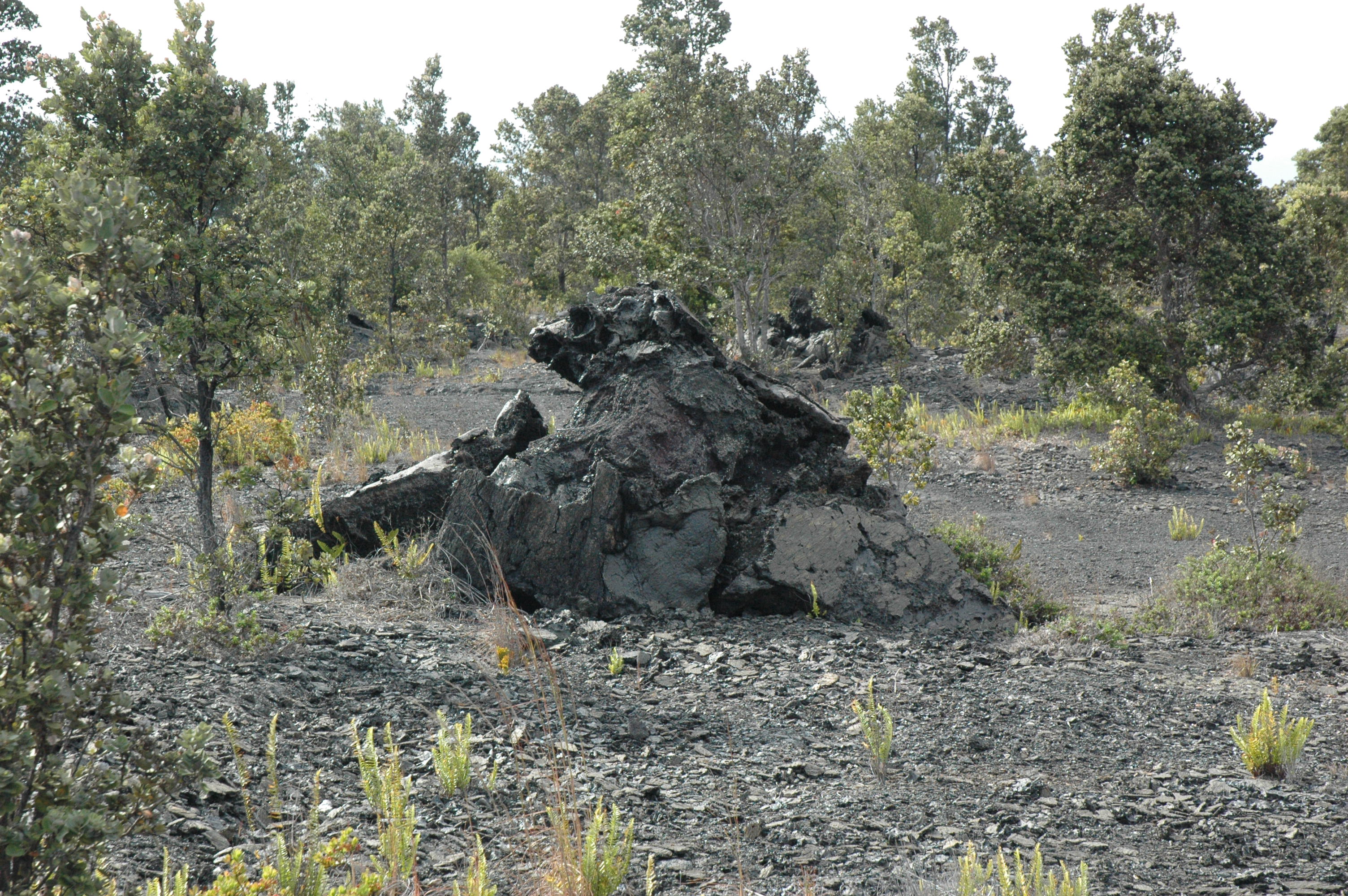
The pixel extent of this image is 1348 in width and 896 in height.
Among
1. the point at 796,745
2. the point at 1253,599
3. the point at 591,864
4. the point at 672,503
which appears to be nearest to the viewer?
the point at 591,864

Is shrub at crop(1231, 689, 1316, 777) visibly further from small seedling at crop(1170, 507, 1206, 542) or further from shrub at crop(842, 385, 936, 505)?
small seedling at crop(1170, 507, 1206, 542)

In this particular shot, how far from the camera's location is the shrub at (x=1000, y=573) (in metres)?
6.86

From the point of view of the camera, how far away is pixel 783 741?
14.3ft

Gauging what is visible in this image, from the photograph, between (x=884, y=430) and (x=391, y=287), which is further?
(x=391, y=287)

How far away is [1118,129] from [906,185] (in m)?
12.6

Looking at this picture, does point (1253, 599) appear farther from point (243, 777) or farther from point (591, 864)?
point (243, 777)

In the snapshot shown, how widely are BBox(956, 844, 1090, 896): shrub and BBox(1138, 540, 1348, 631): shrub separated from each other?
14.4 feet

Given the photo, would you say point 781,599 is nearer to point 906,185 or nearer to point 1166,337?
point 1166,337

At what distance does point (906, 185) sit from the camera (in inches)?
1049

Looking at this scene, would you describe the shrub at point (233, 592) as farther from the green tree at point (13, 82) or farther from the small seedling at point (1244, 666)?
the green tree at point (13, 82)

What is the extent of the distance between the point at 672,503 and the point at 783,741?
2.56 meters

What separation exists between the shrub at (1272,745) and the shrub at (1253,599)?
2.55 metres

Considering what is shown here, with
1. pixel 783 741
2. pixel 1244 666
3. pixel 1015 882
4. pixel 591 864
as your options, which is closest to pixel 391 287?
pixel 783 741

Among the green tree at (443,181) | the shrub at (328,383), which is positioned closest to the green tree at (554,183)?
the green tree at (443,181)
